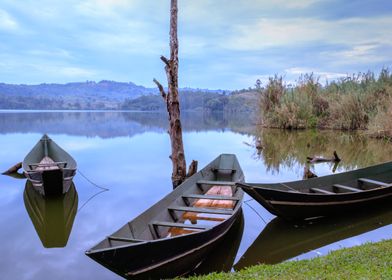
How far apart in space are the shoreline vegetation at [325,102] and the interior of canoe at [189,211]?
1518cm

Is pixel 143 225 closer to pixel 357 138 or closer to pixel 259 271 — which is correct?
pixel 259 271

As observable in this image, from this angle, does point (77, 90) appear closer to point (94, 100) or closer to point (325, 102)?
point (94, 100)

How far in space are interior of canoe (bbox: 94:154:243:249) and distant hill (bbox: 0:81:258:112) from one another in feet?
176

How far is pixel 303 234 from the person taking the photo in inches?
235

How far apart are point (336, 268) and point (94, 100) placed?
359 feet

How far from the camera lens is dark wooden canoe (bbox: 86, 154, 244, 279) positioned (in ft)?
12.0

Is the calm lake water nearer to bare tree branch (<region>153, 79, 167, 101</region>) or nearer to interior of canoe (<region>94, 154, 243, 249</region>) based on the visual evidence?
interior of canoe (<region>94, 154, 243, 249</region>)

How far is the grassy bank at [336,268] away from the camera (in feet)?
12.2

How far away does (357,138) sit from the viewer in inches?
733

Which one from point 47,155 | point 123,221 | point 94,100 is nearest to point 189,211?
point 123,221

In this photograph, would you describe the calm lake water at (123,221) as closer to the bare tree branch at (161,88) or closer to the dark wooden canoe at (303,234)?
the dark wooden canoe at (303,234)

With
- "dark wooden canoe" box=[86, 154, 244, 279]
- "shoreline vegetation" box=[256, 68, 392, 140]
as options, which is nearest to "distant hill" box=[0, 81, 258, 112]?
"shoreline vegetation" box=[256, 68, 392, 140]

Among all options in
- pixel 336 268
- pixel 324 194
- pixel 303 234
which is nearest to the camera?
pixel 336 268

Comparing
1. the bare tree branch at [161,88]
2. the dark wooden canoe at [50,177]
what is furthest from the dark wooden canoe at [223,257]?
the bare tree branch at [161,88]
